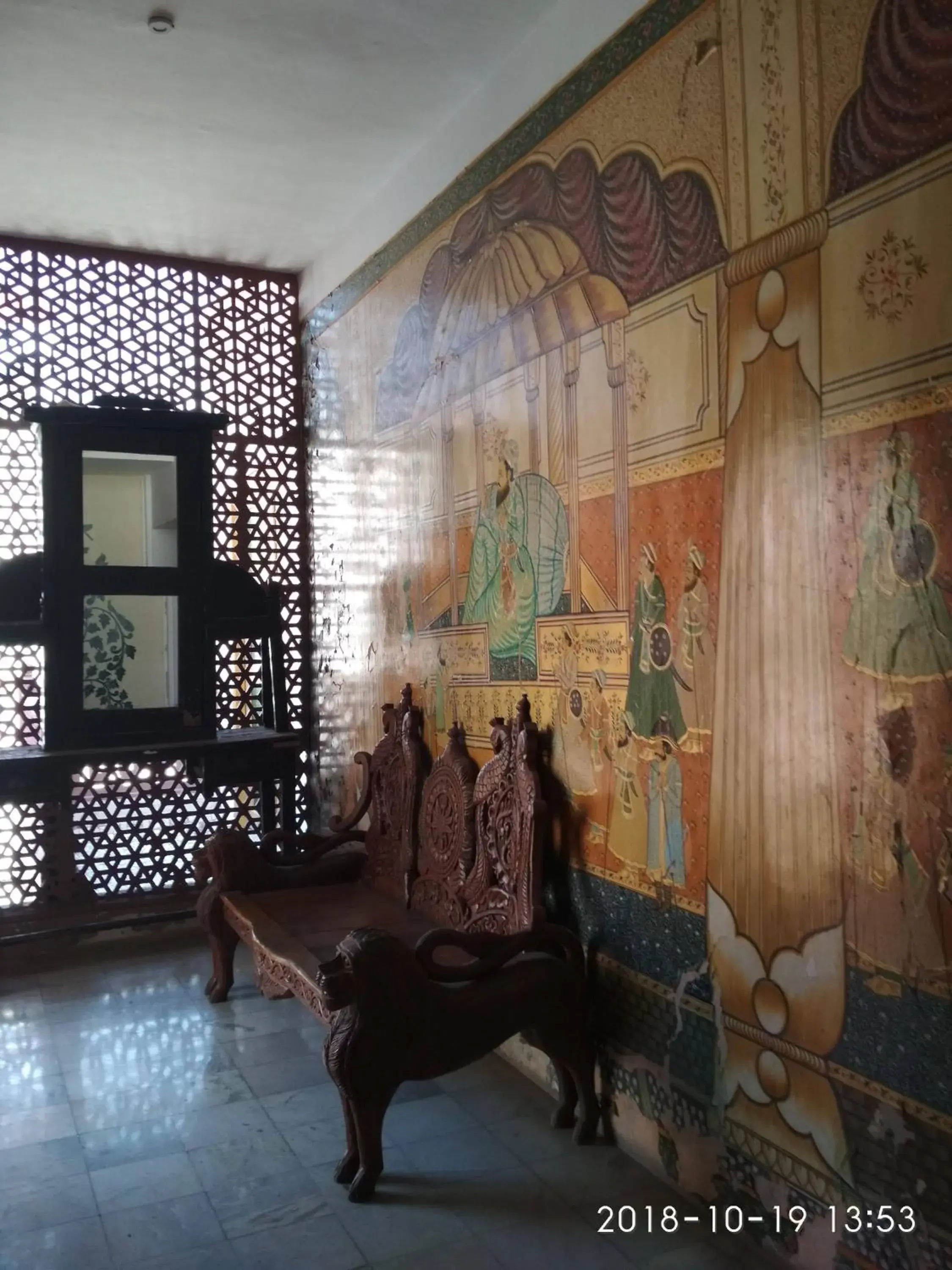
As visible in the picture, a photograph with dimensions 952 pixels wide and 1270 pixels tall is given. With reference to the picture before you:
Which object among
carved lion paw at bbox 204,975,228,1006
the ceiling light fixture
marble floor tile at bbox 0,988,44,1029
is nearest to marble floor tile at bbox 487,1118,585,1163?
carved lion paw at bbox 204,975,228,1006

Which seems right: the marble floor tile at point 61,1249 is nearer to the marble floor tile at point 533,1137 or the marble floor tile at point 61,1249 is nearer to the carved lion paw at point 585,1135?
the marble floor tile at point 533,1137

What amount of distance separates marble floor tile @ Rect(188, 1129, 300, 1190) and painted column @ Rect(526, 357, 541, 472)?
203 cm

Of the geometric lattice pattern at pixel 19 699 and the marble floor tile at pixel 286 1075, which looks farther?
the geometric lattice pattern at pixel 19 699

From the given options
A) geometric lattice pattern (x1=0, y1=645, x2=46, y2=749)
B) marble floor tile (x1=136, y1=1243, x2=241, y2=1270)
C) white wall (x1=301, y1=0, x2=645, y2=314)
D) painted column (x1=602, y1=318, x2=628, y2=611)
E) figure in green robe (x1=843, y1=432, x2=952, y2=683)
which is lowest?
marble floor tile (x1=136, y1=1243, x2=241, y2=1270)

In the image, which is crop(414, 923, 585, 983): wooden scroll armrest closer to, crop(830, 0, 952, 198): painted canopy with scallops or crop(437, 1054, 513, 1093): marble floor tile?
crop(437, 1054, 513, 1093): marble floor tile

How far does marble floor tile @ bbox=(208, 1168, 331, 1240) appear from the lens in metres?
2.48

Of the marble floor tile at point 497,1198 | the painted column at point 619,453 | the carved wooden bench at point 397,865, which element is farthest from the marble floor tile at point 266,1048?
the painted column at point 619,453

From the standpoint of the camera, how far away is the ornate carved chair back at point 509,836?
3016 millimetres

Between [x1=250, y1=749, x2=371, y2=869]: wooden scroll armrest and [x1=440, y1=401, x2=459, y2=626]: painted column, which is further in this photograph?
[x1=250, y1=749, x2=371, y2=869]: wooden scroll armrest

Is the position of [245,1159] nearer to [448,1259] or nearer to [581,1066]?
[448,1259]

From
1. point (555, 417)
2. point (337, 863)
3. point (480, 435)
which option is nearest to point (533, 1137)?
point (337, 863)

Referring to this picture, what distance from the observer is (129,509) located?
14.7 feet

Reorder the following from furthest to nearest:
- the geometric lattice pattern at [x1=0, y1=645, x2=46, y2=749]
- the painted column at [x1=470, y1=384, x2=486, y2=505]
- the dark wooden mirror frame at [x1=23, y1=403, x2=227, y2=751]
→ the geometric lattice pattern at [x1=0, y1=645, x2=46, y2=749] → the dark wooden mirror frame at [x1=23, y1=403, x2=227, y2=751] → the painted column at [x1=470, y1=384, x2=486, y2=505]

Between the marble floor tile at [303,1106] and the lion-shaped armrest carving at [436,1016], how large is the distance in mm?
345
